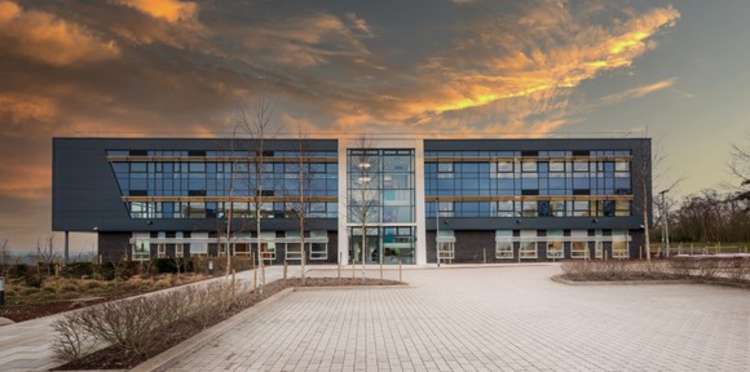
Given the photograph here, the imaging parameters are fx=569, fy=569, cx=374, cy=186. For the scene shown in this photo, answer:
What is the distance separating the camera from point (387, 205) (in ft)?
167

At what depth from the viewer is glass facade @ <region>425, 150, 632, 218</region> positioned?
55219 millimetres

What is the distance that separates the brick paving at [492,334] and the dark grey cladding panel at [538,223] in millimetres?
33740

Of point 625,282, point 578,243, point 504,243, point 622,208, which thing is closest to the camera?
point 625,282

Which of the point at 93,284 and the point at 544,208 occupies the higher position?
the point at 544,208

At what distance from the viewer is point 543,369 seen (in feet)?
29.5

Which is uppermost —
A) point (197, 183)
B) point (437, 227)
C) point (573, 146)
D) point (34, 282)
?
point (573, 146)

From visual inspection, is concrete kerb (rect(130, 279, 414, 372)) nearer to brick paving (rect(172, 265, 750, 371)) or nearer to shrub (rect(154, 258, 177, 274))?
brick paving (rect(172, 265, 750, 371))

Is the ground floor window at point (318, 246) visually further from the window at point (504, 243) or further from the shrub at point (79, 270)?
the shrub at point (79, 270)

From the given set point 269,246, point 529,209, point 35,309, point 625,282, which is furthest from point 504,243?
point 35,309

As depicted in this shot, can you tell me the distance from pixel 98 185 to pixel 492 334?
167 ft

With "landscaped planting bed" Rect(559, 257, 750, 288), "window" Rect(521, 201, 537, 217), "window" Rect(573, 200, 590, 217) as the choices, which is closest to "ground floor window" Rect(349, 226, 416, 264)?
"window" Rect(521, 201, 537, 217)

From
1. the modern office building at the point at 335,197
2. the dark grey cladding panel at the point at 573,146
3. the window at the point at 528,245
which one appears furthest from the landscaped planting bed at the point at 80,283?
the window at the point at 528,245

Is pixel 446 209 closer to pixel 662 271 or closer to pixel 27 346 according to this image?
pixel 662 271

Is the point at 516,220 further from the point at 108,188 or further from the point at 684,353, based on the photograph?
the point at 684,353
